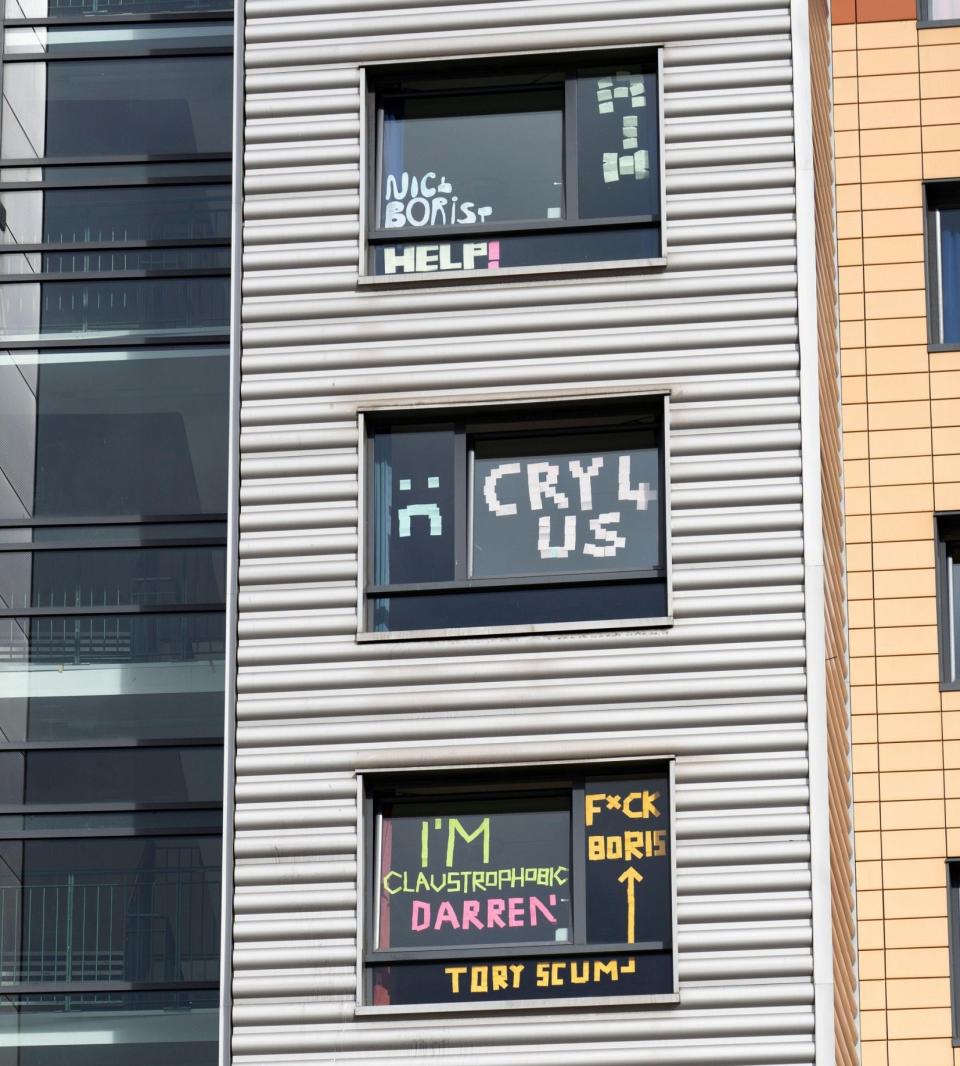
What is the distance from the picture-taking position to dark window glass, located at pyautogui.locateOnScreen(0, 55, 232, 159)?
23406mm

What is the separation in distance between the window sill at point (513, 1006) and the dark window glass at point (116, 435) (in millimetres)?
4645

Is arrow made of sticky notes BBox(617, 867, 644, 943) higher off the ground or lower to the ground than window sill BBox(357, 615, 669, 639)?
lower

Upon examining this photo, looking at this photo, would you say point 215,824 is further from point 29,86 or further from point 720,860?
point 29,86

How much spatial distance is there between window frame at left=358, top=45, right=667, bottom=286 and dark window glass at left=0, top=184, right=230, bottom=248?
1.42m

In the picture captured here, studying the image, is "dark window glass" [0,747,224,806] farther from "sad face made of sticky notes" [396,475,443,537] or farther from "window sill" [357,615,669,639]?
"sad face made of sticky notes" [396,475,443,537]

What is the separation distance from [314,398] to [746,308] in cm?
366

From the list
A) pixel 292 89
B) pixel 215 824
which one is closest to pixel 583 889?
pixel 215 824

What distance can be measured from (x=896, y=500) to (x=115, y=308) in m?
8.82

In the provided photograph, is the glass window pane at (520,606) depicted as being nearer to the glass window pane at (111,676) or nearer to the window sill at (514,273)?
the glass window pane at (111,676)

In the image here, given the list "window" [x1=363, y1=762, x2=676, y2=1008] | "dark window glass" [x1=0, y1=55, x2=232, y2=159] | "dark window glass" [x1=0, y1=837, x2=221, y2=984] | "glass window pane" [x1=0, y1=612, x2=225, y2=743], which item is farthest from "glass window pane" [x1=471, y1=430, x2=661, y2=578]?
"dark window glass" [x1=0, y1=55, x2=232, y2=159]

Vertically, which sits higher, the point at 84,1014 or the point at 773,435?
the point at 773,435

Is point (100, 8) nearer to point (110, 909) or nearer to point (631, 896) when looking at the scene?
point (110, 909)

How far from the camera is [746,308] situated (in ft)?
70.6

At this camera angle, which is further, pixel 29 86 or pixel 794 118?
pixel 29 86
